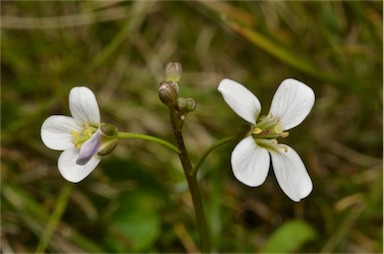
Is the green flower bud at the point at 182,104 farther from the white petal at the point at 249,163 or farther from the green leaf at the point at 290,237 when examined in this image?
the green leaf at the point at 290,237

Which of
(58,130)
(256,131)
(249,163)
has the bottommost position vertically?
(249,163)

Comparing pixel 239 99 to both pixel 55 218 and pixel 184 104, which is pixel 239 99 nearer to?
pixel 184 104

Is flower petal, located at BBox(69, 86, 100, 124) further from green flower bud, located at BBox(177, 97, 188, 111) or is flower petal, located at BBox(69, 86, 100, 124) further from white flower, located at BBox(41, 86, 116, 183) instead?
green flower bud, located at BBox(177, 97, 188, 111)

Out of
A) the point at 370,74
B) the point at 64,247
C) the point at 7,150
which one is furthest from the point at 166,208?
the point at 370,74

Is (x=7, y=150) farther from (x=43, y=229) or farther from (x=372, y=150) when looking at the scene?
(x=372, y=150)

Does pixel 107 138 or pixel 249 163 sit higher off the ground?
pixel 107 138

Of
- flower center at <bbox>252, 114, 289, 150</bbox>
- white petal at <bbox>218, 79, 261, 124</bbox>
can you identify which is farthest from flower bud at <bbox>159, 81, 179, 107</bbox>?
flower center at <bbox>252, 114, 289, 150</bbox>

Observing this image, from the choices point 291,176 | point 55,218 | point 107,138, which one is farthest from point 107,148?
point 55,218
